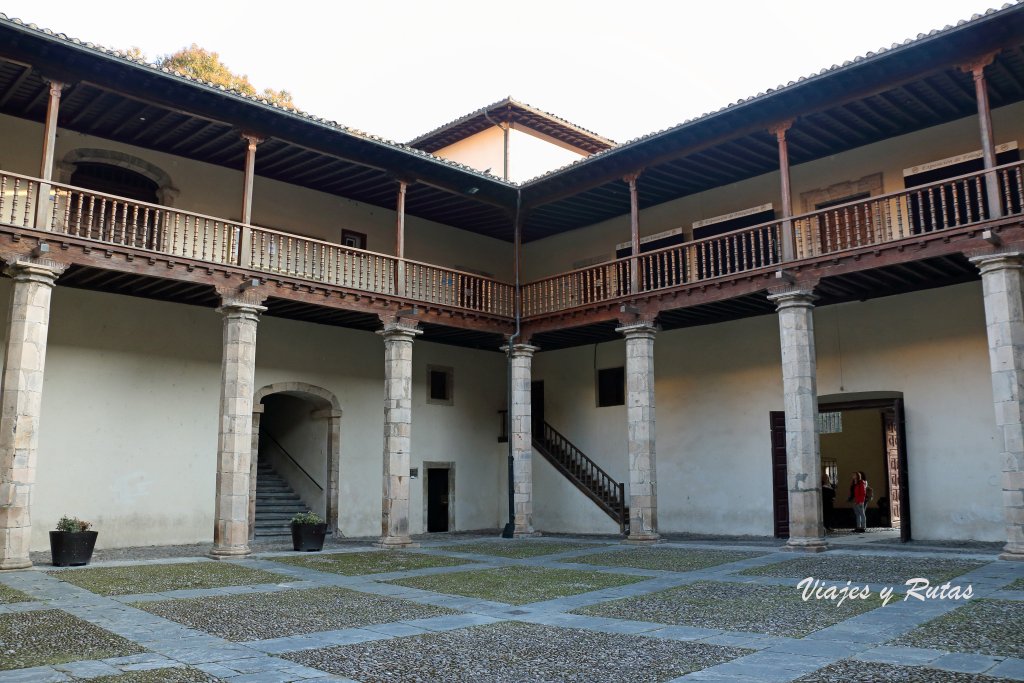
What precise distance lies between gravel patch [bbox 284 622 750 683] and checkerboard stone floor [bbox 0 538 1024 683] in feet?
0.08

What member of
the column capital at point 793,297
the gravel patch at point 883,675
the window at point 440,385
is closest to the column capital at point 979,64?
the column capital at point 793,297

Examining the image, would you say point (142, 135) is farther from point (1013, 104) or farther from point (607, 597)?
point (1013, 104)

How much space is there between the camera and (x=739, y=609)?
8656mm

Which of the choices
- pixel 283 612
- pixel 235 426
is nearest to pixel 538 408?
pixel 235 426

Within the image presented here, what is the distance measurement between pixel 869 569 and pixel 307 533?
9.47m

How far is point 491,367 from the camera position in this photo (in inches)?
901

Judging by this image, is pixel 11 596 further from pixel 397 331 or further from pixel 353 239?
pixel 353 239

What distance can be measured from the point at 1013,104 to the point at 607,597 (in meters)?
11.5

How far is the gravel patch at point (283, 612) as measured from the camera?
7852mm

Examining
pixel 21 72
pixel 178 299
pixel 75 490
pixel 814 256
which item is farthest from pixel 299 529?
pixel 814 256

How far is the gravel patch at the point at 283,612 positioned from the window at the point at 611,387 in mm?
11523

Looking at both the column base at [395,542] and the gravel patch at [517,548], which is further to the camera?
the column base at [395,542]

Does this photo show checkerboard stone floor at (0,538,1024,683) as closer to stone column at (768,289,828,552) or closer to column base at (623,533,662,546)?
stone column at (768,289,828,552)

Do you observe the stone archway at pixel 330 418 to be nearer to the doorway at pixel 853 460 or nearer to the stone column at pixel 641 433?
the stone column at pixel 641 433
